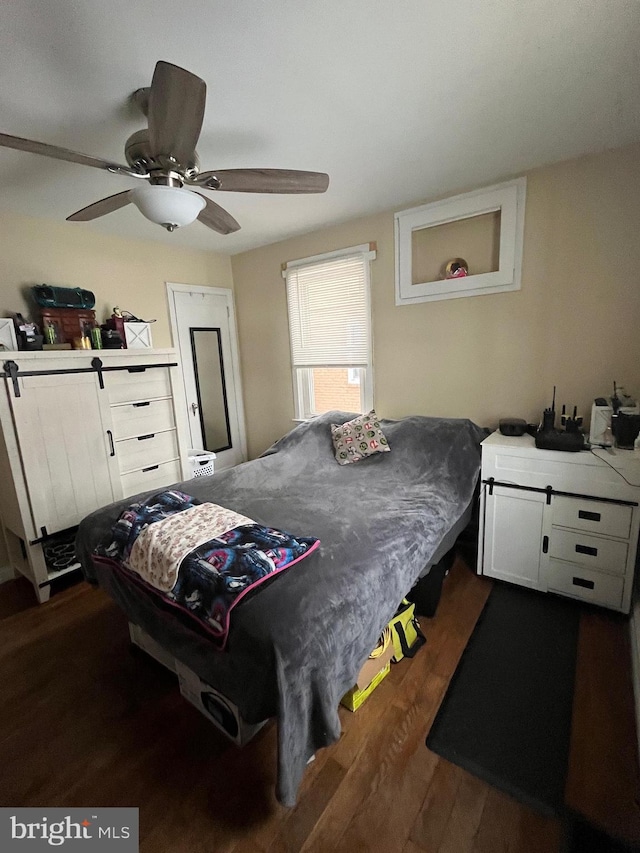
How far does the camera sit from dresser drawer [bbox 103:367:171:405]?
2.70 metres

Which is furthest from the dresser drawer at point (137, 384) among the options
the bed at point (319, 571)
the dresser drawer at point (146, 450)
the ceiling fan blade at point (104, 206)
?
the ceiling fan blade at point (104, 206)

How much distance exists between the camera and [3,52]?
1.27 meters

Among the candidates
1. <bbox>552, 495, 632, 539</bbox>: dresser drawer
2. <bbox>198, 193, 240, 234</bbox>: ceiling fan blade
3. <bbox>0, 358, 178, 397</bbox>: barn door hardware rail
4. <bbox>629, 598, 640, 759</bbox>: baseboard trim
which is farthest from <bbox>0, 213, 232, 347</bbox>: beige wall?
<bbox>629, 598, 640, 759</bbox>: baseboard trim

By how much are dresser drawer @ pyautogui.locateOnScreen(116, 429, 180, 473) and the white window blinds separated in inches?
56.3

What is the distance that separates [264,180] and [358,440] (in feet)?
5.78

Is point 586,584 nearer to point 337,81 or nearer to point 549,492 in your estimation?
point 549,492

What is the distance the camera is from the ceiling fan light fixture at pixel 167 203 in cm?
138

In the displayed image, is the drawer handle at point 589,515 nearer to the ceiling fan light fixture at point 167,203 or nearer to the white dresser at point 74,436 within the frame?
the ceiling fan light fixture at point 167,203

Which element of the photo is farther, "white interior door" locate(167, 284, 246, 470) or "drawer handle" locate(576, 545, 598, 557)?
"white interior door" locate(167, 284, 246, 470)

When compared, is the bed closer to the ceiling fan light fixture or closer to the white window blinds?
the white window blinds

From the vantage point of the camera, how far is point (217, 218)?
1.95 meters

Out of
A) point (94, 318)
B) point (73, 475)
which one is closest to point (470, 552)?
point (73, 475)

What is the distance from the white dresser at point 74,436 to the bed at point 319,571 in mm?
675

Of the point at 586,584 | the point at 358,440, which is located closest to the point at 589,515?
the point at 586,584
